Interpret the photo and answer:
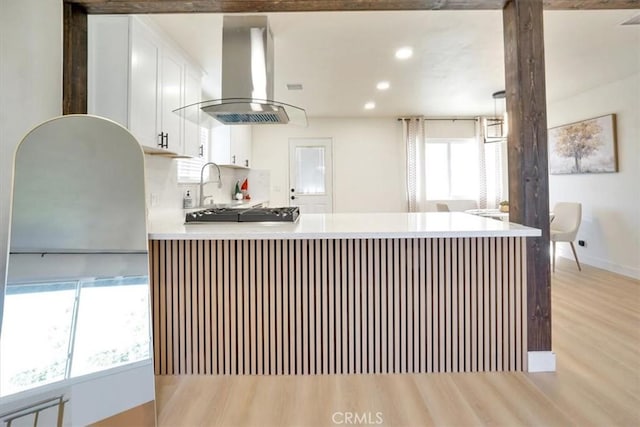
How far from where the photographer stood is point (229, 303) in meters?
2.09

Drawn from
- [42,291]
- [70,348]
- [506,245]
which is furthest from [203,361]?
[506,245]

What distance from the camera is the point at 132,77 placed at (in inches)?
94.1

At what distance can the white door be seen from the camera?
661cm

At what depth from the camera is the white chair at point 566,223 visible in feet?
14.4

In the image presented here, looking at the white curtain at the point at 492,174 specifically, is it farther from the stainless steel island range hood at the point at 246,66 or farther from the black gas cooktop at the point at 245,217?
the black gas cooktop at the point at 245,217

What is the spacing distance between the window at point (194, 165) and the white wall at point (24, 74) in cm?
177

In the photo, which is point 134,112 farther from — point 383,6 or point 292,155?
point 292,155

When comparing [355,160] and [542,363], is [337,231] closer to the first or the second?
[542,363]

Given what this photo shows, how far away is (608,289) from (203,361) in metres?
4.17

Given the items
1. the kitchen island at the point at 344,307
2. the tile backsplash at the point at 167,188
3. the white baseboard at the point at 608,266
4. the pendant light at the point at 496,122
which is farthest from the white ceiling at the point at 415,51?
the white baseboard at the point at 608,266

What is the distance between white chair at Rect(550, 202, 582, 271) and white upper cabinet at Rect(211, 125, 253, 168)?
14.7 feet

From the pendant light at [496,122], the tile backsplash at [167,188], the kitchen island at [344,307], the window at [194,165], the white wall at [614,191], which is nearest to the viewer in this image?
the kitchen island at [344,307]

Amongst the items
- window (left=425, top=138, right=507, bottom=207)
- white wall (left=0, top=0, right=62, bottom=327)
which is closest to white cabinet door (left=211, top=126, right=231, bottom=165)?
white wall (left=0, top=0, right=62, bottom=327)

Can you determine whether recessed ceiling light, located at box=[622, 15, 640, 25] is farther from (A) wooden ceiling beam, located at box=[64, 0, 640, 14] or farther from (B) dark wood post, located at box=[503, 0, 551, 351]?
(B) dark wood post, located at box=[503, 0, 551, 351]
